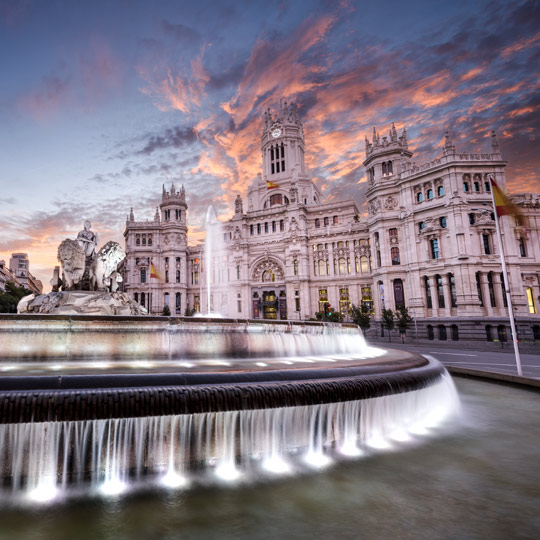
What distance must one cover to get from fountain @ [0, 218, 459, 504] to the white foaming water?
0.02 metres

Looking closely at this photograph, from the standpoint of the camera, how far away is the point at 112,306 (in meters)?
11.8

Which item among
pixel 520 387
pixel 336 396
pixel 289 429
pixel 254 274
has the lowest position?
pixel 520 387

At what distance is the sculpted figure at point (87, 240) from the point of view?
13.0 meters

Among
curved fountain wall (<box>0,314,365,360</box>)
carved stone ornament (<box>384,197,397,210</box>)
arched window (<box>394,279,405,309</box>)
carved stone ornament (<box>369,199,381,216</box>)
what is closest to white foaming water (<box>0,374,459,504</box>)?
curved fountain wall (<box>0,314,365,360</box>)

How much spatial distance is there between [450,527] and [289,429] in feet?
9.15

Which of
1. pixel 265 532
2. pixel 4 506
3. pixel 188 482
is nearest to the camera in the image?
pixel 265 532

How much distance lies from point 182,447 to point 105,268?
957cm

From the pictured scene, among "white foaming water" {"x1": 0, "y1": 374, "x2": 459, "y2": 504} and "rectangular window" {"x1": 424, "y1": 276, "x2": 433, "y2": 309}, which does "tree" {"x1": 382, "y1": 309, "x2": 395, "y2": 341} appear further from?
"white foaming water" {"x1": 0, "y1": 374, "x2": 459, "y2": 504}

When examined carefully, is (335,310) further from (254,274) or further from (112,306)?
(112,306)

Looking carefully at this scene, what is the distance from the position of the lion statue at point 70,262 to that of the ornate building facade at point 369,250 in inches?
933

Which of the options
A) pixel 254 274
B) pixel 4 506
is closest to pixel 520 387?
pixel 4 506

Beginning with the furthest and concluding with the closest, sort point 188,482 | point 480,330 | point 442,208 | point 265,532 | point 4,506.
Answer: point 442,208
point 480,330
point 188,482
point 4,506
point 265,532

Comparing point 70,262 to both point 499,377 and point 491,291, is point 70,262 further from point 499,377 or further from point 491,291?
point 491,291

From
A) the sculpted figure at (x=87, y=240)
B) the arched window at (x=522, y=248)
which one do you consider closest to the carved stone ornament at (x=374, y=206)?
the arched window at (x=522, y=248)
